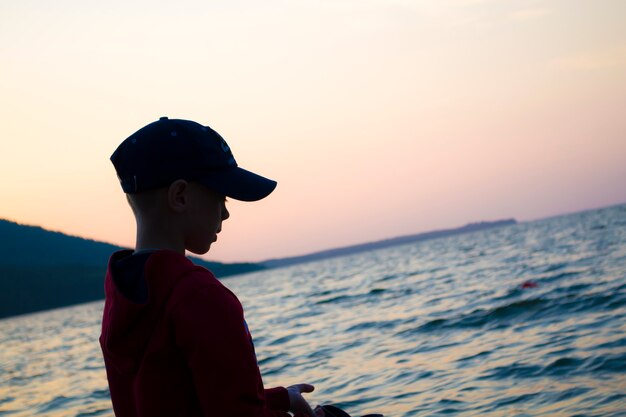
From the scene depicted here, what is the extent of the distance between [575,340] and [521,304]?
450cm

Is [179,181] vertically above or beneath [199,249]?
above

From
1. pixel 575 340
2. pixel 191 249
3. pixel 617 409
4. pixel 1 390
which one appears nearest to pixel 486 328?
pixel 575 340

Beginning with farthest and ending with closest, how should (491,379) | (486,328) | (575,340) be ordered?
(486,328) < (575,340) < (491,379)

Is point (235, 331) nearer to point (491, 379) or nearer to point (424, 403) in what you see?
point (424, 403)

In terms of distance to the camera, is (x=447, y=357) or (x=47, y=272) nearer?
(x=447, y=357)

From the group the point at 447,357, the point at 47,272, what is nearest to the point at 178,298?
the point at 447,357

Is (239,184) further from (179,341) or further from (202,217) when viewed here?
(179,341)

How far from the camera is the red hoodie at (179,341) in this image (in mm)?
1570

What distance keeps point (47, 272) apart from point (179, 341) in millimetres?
127621

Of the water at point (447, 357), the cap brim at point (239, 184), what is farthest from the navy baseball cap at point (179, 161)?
the water at point (447, 357)

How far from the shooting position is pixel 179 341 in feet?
5.21

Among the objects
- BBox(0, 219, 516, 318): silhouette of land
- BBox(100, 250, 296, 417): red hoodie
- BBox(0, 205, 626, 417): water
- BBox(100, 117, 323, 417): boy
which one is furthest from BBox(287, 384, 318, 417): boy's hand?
BBox(0, 219, 516, 318): silhouette of land

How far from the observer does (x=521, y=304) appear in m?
13.6

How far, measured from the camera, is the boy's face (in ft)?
5.93
